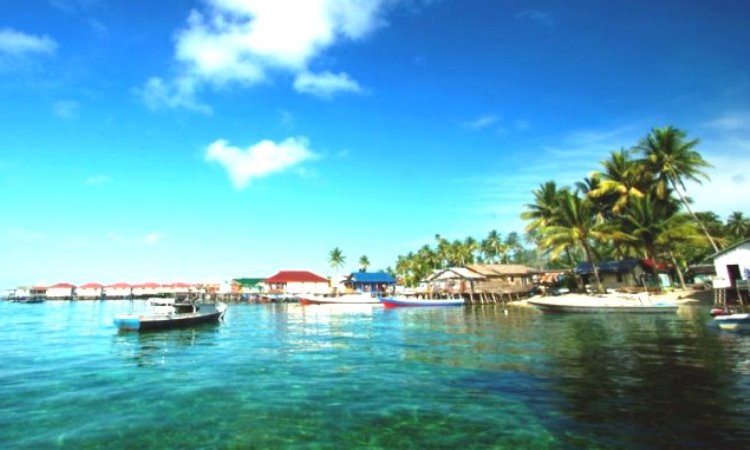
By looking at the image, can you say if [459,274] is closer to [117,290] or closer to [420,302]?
[420,302]

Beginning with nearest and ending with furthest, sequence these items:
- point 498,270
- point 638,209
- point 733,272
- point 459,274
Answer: point 733,272, point 638,209, point 459,274, point 498,270

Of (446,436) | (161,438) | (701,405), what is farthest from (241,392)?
(701,405)

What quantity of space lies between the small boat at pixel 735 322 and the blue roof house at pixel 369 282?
212ft

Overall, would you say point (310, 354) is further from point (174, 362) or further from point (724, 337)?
point (724, 337)

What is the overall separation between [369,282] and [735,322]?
66.5 m

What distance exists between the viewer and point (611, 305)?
122 ft

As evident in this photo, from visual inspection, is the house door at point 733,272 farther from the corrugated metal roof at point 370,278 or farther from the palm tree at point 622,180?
the corrugated metal roof at point 370,278

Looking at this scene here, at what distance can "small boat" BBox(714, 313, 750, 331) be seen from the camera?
75.4 ft

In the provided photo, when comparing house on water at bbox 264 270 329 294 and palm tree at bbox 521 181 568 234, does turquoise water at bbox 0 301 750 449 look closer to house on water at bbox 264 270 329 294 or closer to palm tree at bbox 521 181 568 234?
palm tree at bbox 521 181 568 234

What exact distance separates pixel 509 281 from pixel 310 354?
5401cm

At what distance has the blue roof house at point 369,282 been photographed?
86188mm

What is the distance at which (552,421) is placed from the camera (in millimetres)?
9469

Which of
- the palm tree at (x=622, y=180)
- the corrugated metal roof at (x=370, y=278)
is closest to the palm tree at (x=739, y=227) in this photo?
the palm tree at (x=622, y=180)

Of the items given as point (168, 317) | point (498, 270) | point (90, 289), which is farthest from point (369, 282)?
point (90, 289)
